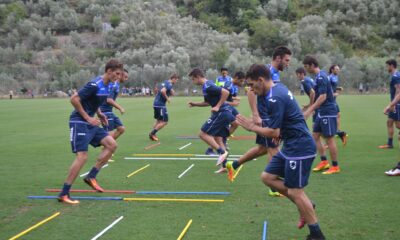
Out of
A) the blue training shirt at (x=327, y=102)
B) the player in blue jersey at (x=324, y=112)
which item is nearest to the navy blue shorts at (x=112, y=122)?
the player in blue jersey at (x=324, y=112)

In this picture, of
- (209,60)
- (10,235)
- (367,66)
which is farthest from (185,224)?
(209,60)

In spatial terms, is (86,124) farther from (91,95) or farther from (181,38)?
(181,38)

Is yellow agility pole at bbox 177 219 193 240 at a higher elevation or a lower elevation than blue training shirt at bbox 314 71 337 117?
lower

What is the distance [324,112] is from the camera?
32.4ft

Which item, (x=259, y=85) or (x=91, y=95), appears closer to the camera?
(x=259, y=85)

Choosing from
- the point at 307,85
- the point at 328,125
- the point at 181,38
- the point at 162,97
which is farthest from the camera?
→ the point at 181,38

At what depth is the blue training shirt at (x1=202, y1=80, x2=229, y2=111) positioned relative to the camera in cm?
1062

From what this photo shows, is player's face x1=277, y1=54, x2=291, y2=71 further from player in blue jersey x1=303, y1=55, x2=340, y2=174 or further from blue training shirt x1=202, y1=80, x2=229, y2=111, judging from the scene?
blue training shirt x1=202, y1=80, x2=229, y2=111

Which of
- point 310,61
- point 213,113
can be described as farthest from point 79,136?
point 310,61

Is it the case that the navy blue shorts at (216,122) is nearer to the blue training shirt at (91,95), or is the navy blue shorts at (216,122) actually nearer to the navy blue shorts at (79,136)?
the blue training shirt at (91,95)

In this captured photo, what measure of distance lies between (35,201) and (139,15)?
288 ft

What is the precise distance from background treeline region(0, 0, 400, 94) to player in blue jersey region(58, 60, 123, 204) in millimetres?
53760

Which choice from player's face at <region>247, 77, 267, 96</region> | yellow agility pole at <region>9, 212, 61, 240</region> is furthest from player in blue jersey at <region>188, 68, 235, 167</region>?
player's face at <region>247, 77, 267, 96</region>

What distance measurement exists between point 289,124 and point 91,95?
372 cm
